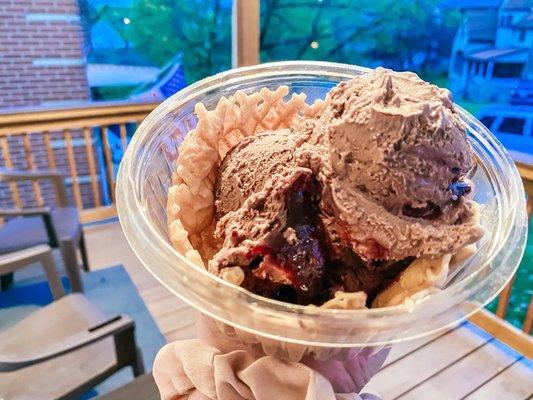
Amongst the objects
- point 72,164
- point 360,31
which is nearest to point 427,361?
point 72,164

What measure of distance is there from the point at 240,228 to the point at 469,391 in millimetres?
1458

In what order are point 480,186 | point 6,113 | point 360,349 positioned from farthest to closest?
point 6,113 < point 480,186 < point 360,349

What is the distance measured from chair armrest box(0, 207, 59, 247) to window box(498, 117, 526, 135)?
7.16 feet

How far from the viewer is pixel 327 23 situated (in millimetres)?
3414

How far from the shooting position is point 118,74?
12.9 feet

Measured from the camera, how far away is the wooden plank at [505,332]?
1679 millimetres

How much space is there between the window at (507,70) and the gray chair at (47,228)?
7.29 feet

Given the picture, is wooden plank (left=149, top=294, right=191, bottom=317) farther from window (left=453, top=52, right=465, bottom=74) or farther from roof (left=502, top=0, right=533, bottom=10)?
roof (left=502, top=0, right=533, bottom=10)

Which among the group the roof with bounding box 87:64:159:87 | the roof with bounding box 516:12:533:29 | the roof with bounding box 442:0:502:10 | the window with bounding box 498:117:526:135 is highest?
the roof with bounding box 442:0:502:10

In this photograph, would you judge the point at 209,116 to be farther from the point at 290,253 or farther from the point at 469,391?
the point at 469,391

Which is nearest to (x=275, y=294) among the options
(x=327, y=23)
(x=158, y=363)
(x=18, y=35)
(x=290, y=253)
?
Answer: (x=290, y=253)

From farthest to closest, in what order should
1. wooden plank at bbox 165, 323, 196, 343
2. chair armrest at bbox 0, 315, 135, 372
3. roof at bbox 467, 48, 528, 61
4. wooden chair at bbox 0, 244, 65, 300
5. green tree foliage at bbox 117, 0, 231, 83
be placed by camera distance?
green tree foliage at bbox 117, 0, 231, 83
roof at bbox 467, 48, 528, 61
wooden plank at bbox 165, 323, 196, 343
wooden chair at bbox 0, 244, 65, 300
chair armrest at bbox 0, 315, 135, 372

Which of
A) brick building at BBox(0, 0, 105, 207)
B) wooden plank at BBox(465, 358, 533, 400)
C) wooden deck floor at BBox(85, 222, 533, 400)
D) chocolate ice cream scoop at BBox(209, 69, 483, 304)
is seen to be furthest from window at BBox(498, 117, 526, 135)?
brick building at BBox(0, 0, 105, 207)

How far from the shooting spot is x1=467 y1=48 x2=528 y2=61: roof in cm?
A: 219
